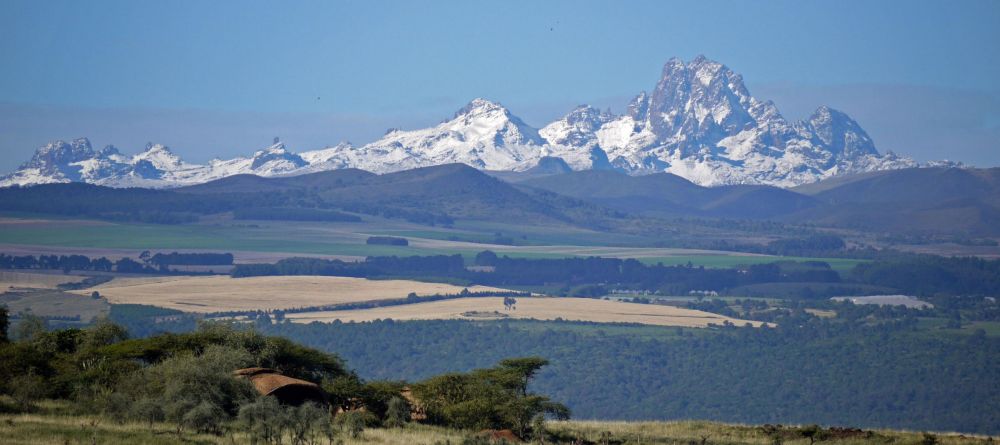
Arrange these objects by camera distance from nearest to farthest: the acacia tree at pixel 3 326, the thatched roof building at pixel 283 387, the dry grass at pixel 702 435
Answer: the thatched roof building at pixel 283 387 → the dry grass at pixel 702 435 → the acacia tree at pixel 3 326

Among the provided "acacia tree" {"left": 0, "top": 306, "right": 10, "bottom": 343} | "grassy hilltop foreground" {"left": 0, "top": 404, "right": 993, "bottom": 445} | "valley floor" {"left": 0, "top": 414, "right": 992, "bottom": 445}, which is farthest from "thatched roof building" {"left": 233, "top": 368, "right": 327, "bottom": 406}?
"acacia tree" {"left": 0, "top": 306, "right": 10, "bottom": 343}

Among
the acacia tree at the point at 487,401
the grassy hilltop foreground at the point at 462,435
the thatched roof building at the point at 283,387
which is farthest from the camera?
the acacia tree at the point at 487,401

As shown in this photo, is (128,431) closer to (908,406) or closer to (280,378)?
(280,378)

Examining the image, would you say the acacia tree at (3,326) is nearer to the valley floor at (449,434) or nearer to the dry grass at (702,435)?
the valley floor at (449,434)

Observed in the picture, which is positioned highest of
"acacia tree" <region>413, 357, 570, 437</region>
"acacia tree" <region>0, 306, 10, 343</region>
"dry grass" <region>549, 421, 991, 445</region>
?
A: "acacia tree" <region>0, 306, 10, 343</region>

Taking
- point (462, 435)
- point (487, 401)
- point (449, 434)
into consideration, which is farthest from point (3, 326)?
point (462, 435)

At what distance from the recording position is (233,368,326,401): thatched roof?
54.1 m

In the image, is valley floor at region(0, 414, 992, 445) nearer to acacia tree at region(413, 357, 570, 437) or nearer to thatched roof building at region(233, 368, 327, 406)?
acacia tree at region(413, 357, 570, 437)

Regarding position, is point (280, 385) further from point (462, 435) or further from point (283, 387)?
point (462, 435)

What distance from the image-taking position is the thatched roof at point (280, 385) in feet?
178

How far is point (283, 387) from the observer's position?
54.6 metres

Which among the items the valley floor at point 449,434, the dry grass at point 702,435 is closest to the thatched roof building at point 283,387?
the valley floor at point 449,434

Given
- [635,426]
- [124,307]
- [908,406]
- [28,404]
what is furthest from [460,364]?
[28,404]

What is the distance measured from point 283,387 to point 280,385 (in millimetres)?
141
